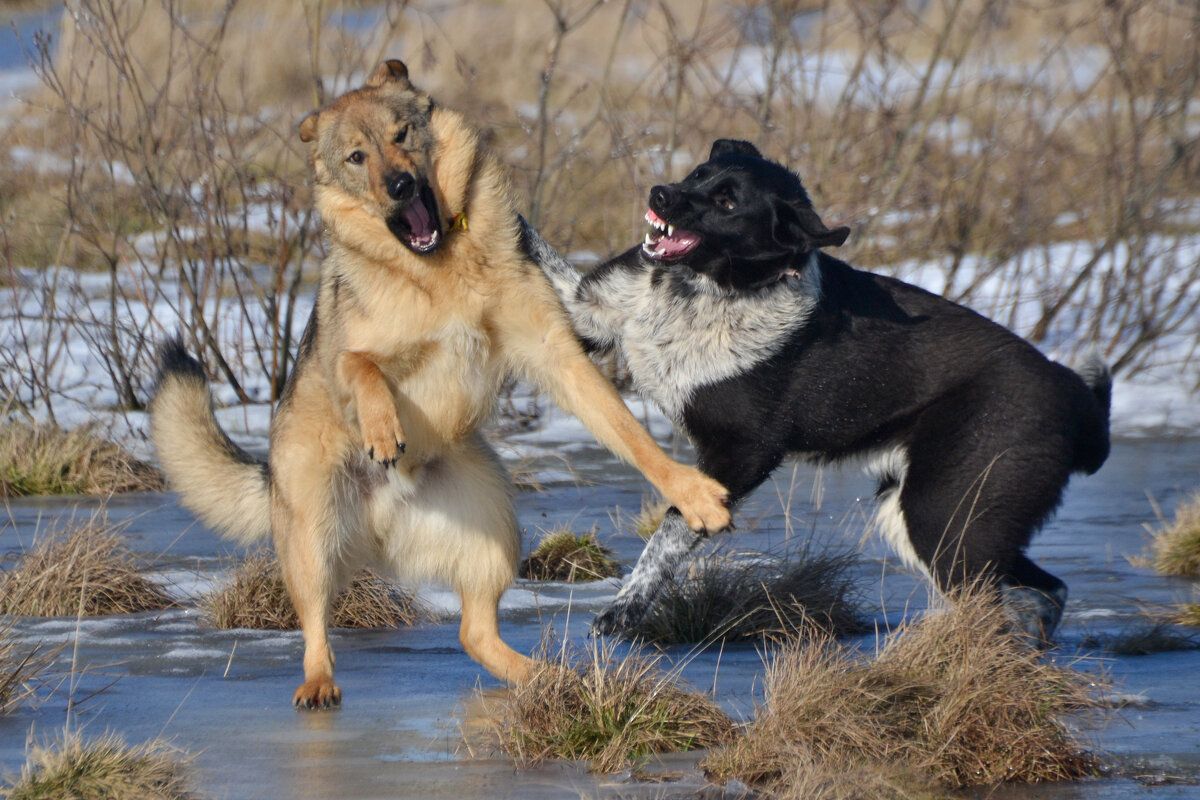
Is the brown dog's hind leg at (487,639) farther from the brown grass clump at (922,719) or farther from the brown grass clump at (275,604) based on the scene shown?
the brown grass clump at (922,719)

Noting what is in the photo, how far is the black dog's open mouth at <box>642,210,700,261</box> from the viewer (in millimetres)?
4725

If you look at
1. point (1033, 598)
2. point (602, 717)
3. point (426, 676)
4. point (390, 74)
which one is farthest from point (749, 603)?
point (390, 74)

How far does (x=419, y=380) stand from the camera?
4.45 metres

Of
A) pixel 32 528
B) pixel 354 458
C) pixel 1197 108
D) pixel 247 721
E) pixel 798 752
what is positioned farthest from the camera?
pixel 1197 108

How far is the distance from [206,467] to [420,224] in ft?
3.90

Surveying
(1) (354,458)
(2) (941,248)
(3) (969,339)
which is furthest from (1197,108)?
(1) (354,458)

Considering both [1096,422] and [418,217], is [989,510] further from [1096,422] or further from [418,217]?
[418,217]

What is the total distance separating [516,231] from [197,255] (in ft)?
16.0

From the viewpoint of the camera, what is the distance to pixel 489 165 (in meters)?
4.69

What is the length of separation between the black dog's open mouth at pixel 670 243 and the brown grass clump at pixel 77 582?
7.17ft

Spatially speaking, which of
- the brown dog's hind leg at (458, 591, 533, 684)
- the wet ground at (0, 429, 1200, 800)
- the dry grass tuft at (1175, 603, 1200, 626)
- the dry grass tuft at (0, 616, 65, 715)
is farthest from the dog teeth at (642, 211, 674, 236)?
the dry grass tuft at (0, 616, 65, 715)

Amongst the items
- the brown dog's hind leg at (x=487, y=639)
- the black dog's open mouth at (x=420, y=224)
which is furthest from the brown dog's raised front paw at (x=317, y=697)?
the black dog's open mouth at (x=420, y=224)

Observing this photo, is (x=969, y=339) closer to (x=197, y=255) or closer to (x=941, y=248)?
(x=941, y=248)

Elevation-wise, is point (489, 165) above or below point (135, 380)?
above
